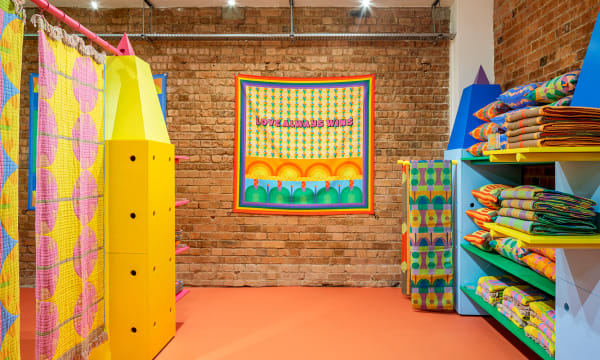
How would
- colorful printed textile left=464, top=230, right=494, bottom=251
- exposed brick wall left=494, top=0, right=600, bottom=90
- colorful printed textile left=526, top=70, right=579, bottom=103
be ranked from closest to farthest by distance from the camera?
colorful printed textile left=526, top=70, right=579, bottom=103 < exposed brick wall left=494, top=0, right=600, bottom=90 < colorful printed textile left=464, top=230, right=494, bottom=251

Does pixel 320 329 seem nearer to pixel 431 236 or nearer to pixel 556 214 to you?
pixel 431 236

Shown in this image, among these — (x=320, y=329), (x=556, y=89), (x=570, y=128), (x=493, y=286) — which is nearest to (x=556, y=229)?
(x=570, y=128)

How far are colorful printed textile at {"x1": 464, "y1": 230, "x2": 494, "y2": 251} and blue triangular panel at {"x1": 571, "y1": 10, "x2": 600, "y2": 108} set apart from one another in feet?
4.72

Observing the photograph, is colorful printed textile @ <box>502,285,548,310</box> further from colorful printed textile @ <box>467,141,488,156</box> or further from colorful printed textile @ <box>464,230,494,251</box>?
colorful printed textile @ <box>467,141,488,156</box>

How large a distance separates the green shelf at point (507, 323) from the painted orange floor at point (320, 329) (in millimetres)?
222

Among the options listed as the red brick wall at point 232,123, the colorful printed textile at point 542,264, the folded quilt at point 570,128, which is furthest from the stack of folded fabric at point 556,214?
the red brick wall at point 232,123

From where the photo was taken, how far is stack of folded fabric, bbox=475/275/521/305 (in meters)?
3.01

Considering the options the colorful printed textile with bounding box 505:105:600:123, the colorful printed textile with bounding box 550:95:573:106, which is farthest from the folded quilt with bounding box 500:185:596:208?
the colorful printed textile with bounding box 550:95:573:106

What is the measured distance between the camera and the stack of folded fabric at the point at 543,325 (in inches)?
89.6

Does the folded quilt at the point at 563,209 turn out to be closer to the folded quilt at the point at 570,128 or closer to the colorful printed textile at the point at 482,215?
the folded quilt at the point at 570,128

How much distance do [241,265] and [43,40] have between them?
310 centimetres

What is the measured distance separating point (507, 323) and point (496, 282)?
430 mm

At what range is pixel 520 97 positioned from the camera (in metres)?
2.49

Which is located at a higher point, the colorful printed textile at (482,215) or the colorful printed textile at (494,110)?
the colorful printed textile at (494,110)
